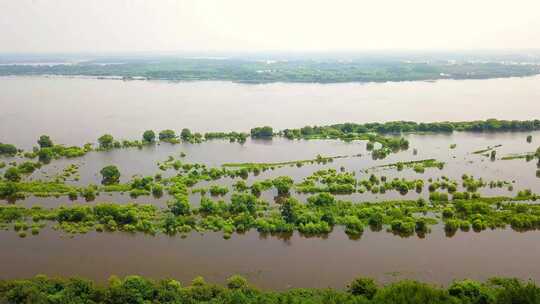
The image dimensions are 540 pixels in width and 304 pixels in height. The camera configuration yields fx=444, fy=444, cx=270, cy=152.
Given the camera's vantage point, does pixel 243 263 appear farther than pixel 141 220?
No

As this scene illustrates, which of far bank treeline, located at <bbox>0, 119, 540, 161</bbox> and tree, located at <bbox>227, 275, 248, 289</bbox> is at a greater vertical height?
far bank treeline, located at <bbox>0, 119, 540, 161</bbox>

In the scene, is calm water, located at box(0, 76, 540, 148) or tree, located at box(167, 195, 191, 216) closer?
tree, located at box(167, 195, 191, 216)

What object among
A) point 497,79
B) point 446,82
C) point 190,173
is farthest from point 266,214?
point 497,79

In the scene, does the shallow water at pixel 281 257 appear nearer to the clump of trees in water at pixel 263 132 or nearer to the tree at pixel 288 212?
the tree at pixel 288 212

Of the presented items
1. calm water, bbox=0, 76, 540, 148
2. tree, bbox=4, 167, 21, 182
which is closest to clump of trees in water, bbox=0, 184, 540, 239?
tree, bbox=4, 167, 21, 182

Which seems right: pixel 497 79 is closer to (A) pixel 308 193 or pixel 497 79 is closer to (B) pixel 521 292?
(A) pixel 308 193

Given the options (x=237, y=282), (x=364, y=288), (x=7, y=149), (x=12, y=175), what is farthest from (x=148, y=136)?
(x=364, y=288)

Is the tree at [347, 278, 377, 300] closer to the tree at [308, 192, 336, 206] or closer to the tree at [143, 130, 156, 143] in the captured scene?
the tree at [308, 192, 336, 206]

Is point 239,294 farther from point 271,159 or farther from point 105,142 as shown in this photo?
point 105,142
